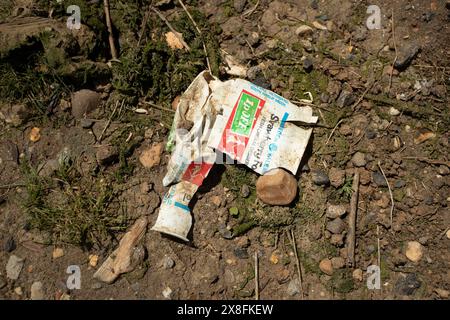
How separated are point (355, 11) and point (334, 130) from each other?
0.76 metres

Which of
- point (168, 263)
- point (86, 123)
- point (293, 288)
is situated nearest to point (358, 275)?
point (293, 288)

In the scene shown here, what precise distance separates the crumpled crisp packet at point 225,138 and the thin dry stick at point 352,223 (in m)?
0.37

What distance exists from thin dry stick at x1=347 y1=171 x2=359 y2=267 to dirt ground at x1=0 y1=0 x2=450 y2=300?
0.03m

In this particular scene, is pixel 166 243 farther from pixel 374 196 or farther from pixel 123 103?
pixel 374 196

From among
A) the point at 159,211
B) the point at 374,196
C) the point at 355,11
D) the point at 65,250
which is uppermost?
the point at 355,11

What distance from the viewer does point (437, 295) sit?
2346mm

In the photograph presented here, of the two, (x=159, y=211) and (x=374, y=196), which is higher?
(x=374, y=196)

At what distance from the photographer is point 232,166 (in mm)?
2525

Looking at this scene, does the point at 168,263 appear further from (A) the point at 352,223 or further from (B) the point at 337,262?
(A) the point at 352,223

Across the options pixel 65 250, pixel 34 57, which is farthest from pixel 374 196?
pixel 34 57

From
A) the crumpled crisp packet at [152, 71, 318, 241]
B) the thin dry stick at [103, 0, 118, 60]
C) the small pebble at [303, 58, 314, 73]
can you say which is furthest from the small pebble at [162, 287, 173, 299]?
the small pebble at [303, 58, 314, 73]

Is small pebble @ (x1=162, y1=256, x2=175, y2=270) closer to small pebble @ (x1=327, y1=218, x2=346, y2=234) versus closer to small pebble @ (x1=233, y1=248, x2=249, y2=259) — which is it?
small pebble @ (x1=233, y1=248, x2=249, y2=259)

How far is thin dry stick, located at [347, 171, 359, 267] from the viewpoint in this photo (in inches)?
95.2

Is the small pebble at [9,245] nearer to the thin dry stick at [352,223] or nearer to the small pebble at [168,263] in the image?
the small pebble at [168,263]
